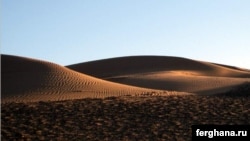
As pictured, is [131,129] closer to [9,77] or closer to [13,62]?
[9,77]

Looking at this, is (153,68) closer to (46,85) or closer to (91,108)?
(46,85)

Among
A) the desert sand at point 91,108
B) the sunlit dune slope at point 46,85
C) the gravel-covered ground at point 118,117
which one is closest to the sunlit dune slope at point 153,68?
the sunlit dune slope at point 46,85

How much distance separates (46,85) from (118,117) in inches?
423

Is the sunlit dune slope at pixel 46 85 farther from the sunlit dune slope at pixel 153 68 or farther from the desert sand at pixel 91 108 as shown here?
the sunlit dune slope at pixel 153 68

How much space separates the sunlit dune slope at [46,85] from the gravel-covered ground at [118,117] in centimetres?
384

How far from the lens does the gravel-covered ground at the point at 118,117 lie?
17.1 meters

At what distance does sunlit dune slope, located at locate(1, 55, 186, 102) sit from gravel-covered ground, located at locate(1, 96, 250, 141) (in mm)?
3838

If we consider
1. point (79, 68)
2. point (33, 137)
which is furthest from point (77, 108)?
point (79, 68)

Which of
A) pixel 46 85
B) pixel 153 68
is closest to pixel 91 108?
pixel 46 85

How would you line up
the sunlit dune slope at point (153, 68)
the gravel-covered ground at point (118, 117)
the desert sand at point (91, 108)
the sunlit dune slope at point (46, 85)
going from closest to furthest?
the gravel-covered ground at point (118, 117)
the desert sand at point (91, 108)
the sunlit dune slope at point (46, 85)
the sunlit dune slope at point (153, 68)

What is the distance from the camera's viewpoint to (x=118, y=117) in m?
19.7

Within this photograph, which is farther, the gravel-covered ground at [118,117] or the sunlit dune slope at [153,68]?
the sunlit dune slope at [153,68]

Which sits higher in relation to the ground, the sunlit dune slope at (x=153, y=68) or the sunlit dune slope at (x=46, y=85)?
the sunlit dune slope at (x=153, y=68)

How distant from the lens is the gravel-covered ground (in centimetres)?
1714
